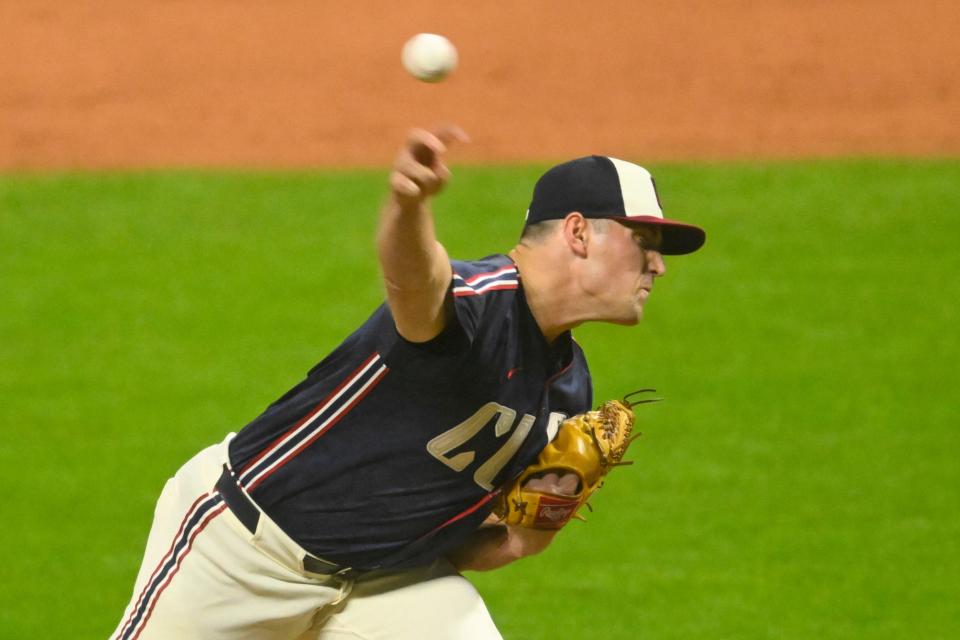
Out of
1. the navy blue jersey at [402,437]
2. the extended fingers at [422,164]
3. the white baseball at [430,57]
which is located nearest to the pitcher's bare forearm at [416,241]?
the extended fingers at [422,164]

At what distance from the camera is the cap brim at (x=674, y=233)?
13.7 feet

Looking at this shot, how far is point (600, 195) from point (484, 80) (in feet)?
30.2

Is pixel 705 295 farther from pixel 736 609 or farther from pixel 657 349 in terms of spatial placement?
pixel 736 609

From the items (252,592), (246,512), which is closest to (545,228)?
(246,512)

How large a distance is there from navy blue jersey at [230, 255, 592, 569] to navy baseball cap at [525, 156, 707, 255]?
0.20m

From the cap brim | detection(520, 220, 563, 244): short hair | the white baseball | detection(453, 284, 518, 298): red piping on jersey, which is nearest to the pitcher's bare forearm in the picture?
detection(453, 284, 518, 298): red piping on jersey

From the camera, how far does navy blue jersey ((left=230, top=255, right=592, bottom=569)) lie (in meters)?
4.03

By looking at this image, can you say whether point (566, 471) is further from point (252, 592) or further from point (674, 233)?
point (252, 592)

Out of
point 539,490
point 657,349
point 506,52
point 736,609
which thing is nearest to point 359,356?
point 539,490

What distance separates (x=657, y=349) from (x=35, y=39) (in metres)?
6.97

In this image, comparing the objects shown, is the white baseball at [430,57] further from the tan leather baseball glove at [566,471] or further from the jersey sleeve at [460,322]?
the tan leather baseball glove at [566,471]

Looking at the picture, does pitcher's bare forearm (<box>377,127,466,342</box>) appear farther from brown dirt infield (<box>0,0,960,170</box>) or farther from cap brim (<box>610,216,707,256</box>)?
brown dirt infield (<box>0,0,960,170</box>)

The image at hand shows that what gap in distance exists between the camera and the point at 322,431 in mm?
4172

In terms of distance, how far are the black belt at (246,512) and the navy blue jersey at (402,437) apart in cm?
2
